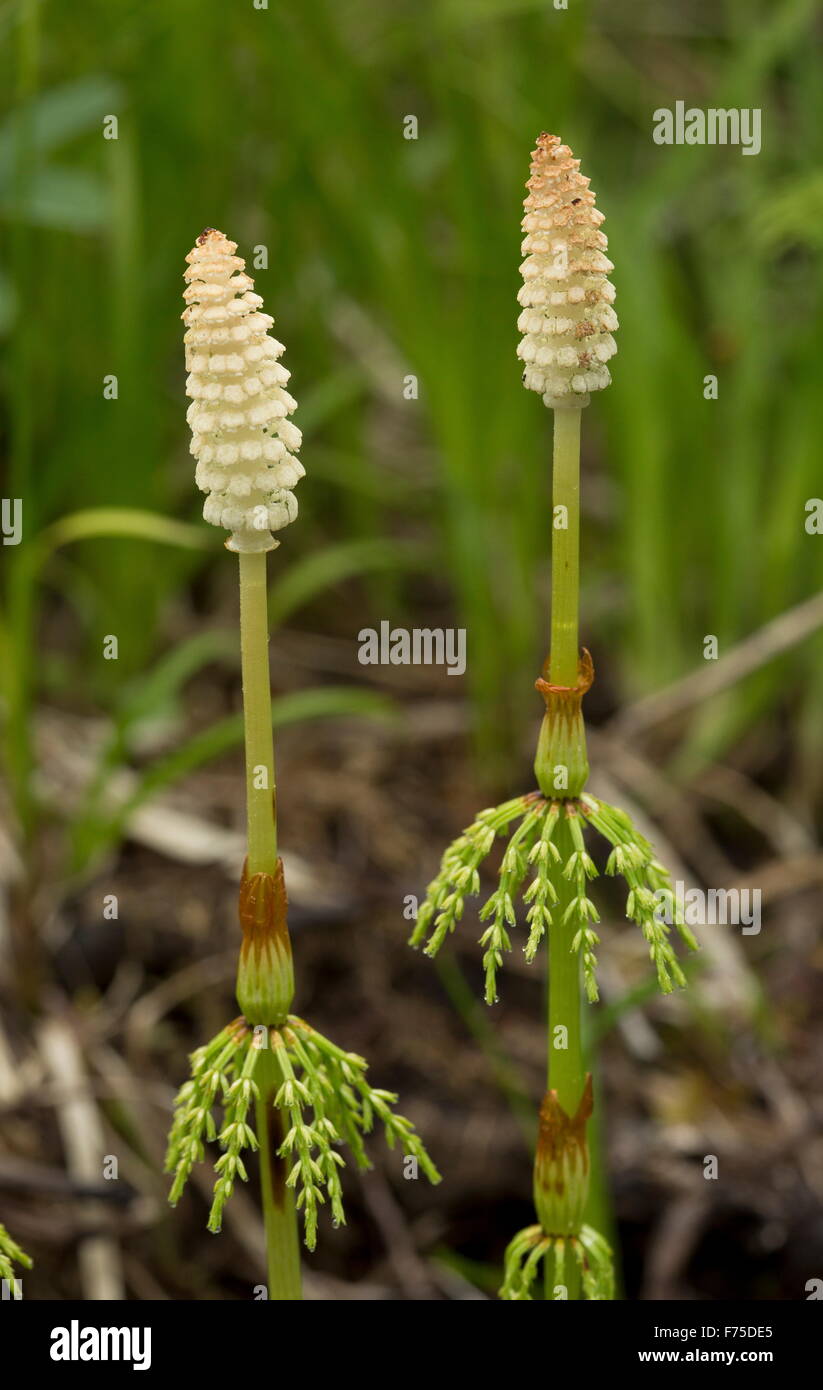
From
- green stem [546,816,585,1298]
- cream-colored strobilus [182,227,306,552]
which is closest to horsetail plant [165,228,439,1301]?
cream-colored strobilus [182,227,306,552]

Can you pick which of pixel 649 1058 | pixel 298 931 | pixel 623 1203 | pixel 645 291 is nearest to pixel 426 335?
pixel 645 291

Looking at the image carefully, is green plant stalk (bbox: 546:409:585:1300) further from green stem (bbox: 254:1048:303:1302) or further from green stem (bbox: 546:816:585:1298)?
green stem (bbox: 254:1048:303:1302)

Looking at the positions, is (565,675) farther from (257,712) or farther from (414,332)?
(414,332)

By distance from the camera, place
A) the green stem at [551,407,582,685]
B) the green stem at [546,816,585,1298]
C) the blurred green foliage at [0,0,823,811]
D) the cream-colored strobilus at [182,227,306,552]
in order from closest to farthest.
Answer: the cream-colored strobilus at [182,227,306,552]
the green stem at [551,407,582,685]
the green stem at [546,816,585,1298]
the blurred green foliage at [0,0,823,811]

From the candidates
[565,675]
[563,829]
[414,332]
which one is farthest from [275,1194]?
[414,332]

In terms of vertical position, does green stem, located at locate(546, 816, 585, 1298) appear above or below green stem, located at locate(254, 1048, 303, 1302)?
above
